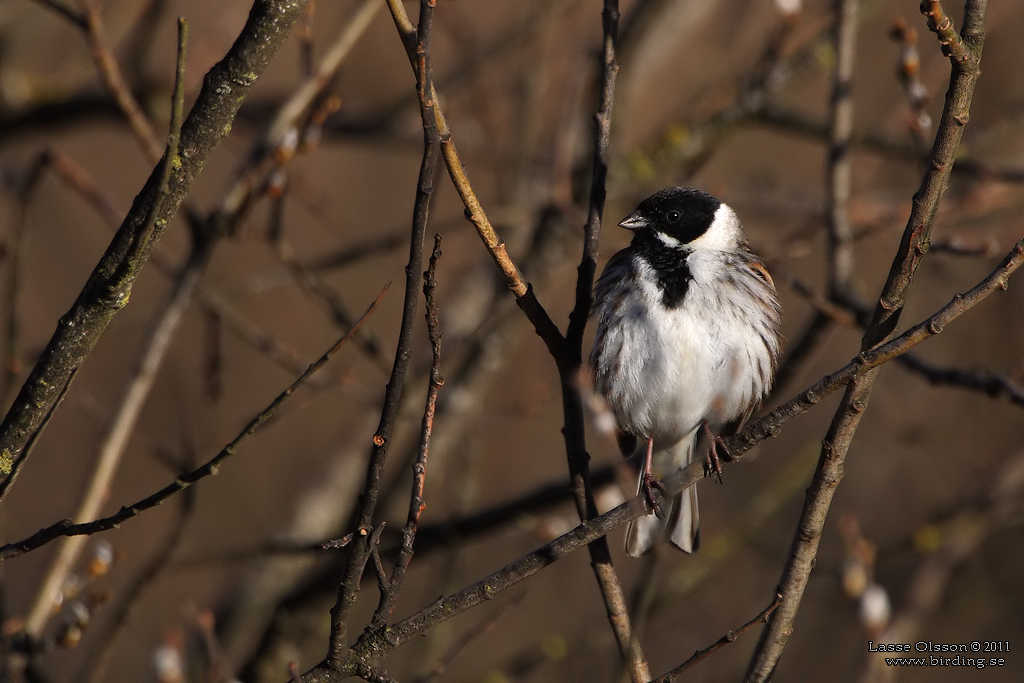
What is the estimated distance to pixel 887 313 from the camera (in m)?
2.18

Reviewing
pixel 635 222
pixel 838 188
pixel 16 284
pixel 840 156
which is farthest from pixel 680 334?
pixel 16 284

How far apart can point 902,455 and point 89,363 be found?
610cm

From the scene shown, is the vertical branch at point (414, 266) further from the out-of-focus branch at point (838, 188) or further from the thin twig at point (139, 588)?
the out-of-focus branch at point (838, 188)

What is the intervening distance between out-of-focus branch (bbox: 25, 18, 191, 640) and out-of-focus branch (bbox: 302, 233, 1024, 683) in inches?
50.3

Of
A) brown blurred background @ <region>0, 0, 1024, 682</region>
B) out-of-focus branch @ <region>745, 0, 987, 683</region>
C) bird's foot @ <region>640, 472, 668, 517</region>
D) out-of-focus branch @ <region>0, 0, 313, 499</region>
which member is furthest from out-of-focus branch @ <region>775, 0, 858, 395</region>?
out-of-focus branch @ <region>0, 0, 313, 499</region>

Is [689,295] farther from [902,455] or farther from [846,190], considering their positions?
[902,455]

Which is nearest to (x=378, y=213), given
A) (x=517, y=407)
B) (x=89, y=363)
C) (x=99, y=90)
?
(x=89, y=363)

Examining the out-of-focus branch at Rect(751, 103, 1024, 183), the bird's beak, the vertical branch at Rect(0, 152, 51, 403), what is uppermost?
the out-of-focus branch at Rect(751, 103, 1024, 183)

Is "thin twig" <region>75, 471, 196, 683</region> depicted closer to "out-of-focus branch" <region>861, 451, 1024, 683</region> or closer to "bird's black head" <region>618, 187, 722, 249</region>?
"bird's black head" <region>618, 187, 722, 249</region>

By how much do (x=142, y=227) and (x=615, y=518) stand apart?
115cm

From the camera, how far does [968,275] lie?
5.08m

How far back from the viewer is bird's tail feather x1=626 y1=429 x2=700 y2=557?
340cm

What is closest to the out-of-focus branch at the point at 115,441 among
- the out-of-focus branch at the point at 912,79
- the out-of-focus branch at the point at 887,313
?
the out-of-focus branch at the point at 887,313

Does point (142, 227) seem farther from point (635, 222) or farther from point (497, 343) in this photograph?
point (497, 343)
